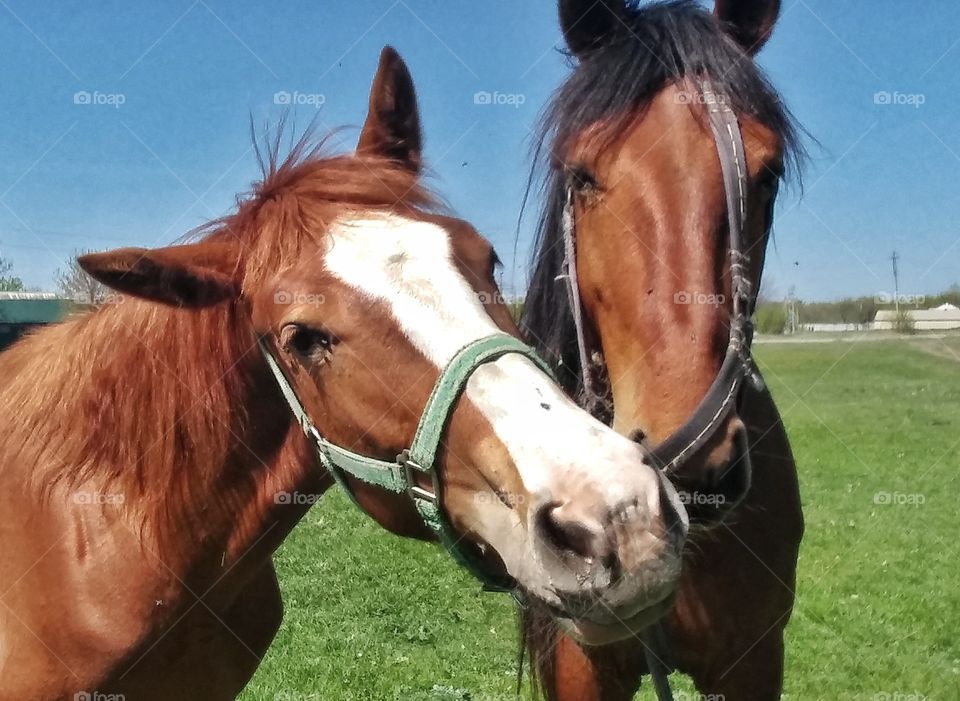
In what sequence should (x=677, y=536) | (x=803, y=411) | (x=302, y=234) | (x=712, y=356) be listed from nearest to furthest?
(x=677, y=536), (x=302, y=234), (x=712, y=356), (x=803, y=411)

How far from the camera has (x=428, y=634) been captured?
20.5ft

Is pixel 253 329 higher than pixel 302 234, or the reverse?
pixel 302 234

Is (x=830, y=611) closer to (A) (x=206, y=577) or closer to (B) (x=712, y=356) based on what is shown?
(B) (x=712, y=356)

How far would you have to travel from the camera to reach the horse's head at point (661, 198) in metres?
2.23

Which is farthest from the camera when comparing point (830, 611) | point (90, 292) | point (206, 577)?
point (830, 611)

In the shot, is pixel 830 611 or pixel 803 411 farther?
pixel 803 411

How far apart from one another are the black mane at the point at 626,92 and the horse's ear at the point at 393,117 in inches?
19.8

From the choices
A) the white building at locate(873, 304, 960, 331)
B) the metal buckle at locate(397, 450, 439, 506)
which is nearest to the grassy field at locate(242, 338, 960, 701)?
the metal buckle at locate(397, 450, 439, 506)

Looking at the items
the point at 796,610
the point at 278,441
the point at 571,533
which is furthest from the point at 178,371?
the point at 796,610

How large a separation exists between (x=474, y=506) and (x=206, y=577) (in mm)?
1057

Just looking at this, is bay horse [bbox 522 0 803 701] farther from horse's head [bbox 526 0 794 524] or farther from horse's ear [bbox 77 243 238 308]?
horse's ear [bbox 77 243 238 308]

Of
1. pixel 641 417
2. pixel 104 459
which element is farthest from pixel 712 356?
pixel 104 459

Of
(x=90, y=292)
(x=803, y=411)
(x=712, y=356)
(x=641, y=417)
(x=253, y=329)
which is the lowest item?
(x=803, y=411)

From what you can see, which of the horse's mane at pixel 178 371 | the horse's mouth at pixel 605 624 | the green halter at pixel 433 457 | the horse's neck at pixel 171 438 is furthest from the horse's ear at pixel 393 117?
the horse's mouth at pixel 605 624
